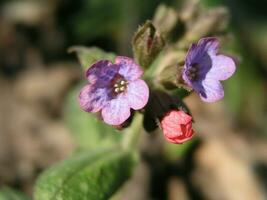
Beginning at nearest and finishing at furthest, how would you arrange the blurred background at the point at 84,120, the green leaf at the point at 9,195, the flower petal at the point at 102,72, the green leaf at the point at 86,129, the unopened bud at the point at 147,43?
the flower petal at the point at 102,72 < the unopened bud at the point at 147,43 < the green leaf at the point at 9,195 < the green leaf at the point at 86,129 < the blurred background at the point at 84,120

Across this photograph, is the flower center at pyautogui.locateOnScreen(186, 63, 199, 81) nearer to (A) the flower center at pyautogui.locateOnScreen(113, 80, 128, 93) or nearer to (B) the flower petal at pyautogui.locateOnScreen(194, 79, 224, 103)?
(B) the flower petal at pyautogui.locateOnScreen(194, 79, 224, 103)

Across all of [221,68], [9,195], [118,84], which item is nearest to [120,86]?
[118,84]

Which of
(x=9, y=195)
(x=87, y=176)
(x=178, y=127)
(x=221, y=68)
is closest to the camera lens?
(x=178, y=127)

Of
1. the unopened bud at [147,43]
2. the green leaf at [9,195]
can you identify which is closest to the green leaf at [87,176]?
the green leaf at [9,195]

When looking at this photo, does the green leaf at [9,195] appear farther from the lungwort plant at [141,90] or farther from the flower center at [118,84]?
the flower center at [118,84]

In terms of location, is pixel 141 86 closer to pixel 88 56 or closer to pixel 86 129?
pixel 88 56

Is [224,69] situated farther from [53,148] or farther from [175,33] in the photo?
[53,148]

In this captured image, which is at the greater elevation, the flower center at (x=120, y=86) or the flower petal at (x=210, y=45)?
the flower petal at (x=210, y=45)

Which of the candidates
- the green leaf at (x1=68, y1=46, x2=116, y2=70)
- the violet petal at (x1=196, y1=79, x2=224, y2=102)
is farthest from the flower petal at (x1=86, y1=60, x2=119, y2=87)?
the violet petal at (x1=196, y1=79, x2=224, y2=102)
